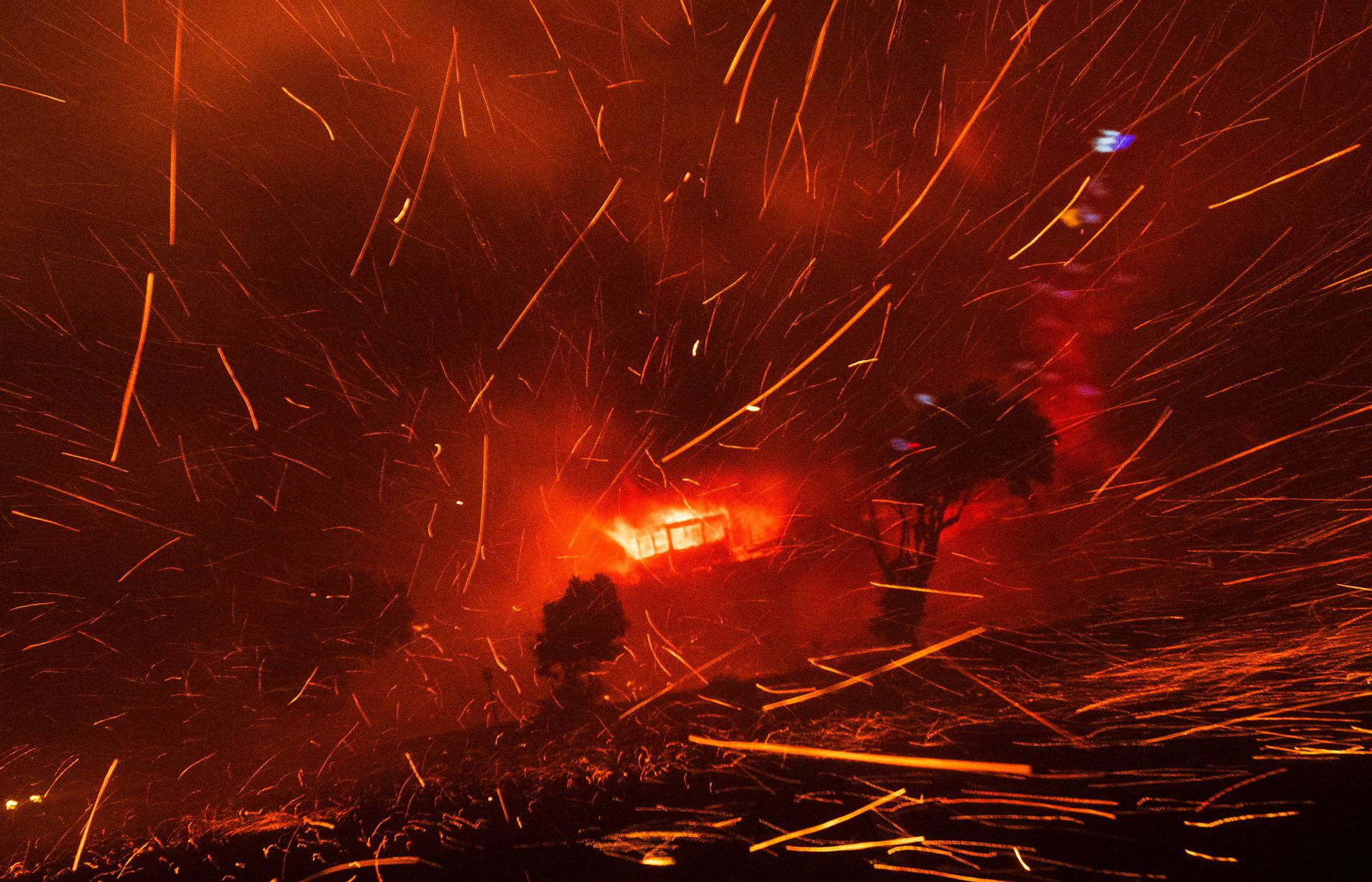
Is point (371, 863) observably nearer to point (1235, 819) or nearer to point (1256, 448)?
point (1235, 819)

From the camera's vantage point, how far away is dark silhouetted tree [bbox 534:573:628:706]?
305 centimetres

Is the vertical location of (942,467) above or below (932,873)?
above

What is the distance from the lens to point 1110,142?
345cm

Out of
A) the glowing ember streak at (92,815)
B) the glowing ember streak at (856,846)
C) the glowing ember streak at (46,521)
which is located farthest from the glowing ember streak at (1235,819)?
the glowing ember streak at (46,521)

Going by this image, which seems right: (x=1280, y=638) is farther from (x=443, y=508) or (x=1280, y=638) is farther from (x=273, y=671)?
(x=273, y=671)

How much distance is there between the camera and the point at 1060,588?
320 centimetres

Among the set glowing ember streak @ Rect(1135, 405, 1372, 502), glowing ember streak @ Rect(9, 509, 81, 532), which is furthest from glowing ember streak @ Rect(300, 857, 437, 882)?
glowing ember streak @ Rect(1135, 405, 1372, 502)

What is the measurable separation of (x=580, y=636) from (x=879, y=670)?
170 cm

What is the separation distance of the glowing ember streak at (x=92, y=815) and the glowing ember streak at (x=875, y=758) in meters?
2.70

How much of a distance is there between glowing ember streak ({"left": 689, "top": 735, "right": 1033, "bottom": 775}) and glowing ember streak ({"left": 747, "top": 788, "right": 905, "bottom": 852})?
0.27 metres

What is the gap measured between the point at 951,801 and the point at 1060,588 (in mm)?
1852

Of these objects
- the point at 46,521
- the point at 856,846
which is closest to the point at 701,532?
the point at 856,846

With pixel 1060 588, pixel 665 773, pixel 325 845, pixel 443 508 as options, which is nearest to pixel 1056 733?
pixel 1060 588

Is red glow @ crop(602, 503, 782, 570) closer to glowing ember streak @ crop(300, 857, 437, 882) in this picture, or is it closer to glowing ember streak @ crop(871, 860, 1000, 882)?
glowing ember streak @ crop(300, 857, 437, 882)
